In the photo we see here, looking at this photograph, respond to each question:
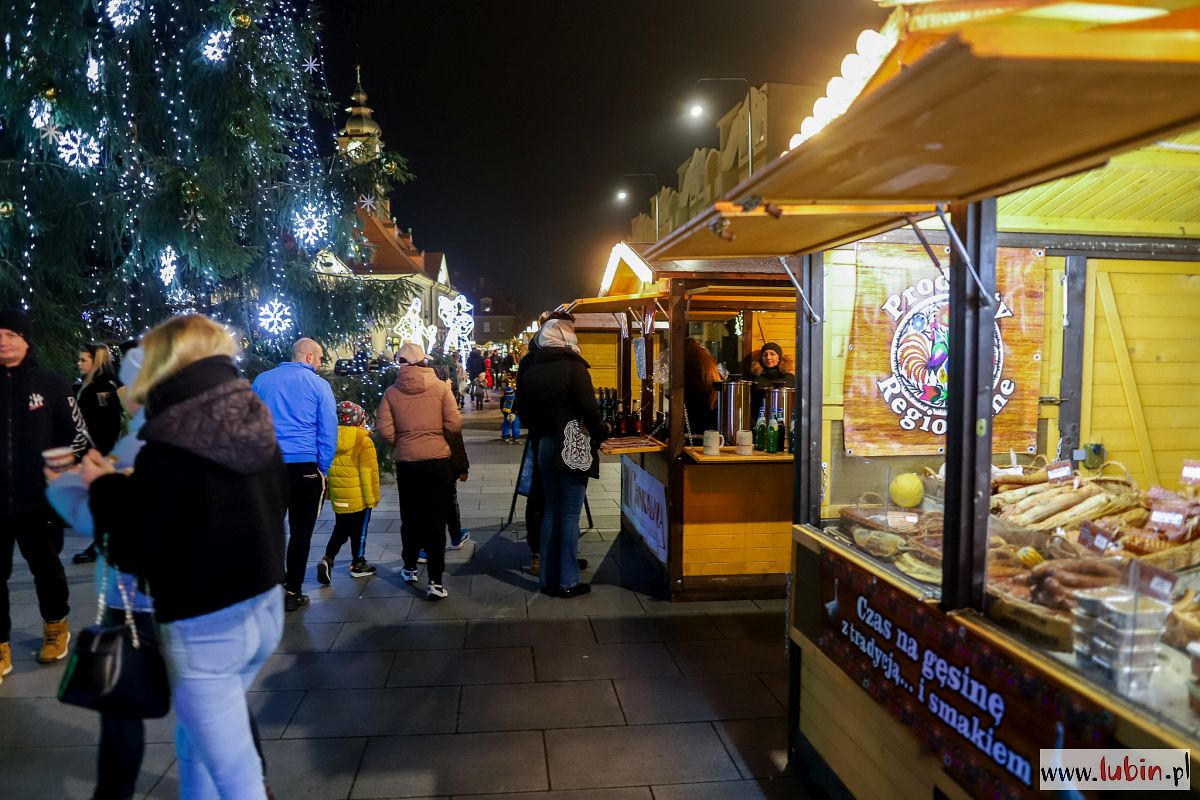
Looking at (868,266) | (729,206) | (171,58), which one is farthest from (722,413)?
(171,58)

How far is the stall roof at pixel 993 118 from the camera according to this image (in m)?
1.20

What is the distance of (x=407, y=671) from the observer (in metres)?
4.34

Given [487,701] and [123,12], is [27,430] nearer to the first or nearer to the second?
[487,701]

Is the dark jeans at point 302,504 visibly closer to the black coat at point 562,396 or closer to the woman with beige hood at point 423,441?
the woman with beige hood at point 423,441

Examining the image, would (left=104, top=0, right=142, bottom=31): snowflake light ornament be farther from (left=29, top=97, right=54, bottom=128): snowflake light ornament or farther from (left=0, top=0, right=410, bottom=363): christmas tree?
(left=29, top=97, right=54, bottom=128): snowflake light ornament

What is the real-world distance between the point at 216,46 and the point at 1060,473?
7938mm

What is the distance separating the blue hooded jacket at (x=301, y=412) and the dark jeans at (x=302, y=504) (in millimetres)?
69

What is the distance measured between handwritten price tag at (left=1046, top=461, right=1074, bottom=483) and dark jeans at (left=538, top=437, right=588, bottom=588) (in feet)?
10.2

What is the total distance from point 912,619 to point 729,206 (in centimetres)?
153

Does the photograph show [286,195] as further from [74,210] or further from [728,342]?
[728,342]

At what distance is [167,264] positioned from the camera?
7398mm

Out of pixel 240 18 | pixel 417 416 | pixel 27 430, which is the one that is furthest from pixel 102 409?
pixel 240 18

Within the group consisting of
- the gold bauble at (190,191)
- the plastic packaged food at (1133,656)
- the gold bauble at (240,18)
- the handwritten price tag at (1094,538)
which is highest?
the gold bauble at (240,18)

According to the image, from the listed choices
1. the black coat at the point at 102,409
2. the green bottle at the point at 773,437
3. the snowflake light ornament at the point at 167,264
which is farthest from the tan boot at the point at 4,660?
the green bottle at the point at 773,437
